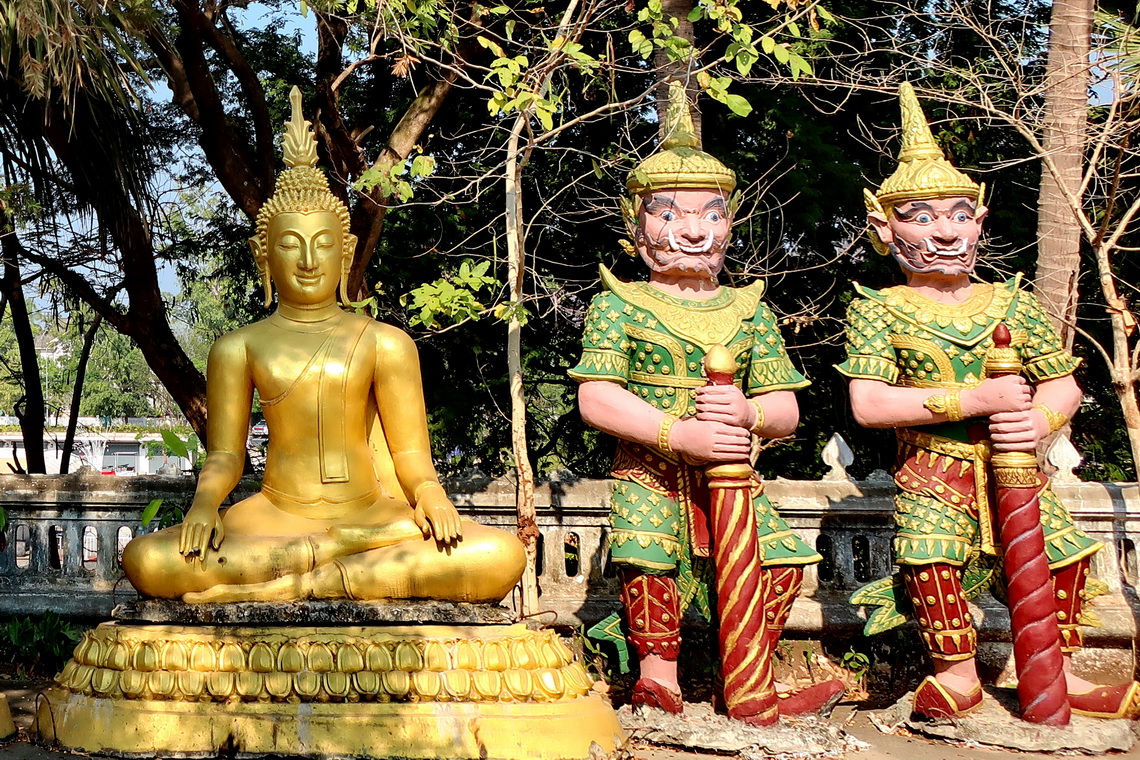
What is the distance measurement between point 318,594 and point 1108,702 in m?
3.60

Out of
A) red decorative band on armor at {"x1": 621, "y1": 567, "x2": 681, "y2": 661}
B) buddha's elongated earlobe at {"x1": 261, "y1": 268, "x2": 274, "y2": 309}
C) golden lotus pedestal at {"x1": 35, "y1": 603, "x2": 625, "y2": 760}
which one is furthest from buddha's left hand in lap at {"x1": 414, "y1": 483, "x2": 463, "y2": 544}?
buddha's elongated earlobe at {"x1": 261, "y1": 268, "x2": 274, "y2": 309}

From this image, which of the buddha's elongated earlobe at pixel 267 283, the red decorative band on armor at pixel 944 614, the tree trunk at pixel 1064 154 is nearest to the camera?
the red decorative band on armor at pixel 944 614

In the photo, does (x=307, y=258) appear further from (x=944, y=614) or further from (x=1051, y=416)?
(x=1051, y=416)

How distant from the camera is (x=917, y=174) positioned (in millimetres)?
5852

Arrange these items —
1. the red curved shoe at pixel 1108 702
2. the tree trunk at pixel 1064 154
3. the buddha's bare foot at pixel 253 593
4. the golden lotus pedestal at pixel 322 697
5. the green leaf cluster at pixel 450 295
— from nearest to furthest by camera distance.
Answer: the golden lotus pedestal at pixel 322 697, the buddha's bare foot at pixel 253 593, the red curved shoe at pixel 1108 702, the green leaf cluster at pixel 450 295, the tree trunk at pixel 1064 154

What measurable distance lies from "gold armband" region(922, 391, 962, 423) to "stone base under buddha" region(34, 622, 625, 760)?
2.06 meters

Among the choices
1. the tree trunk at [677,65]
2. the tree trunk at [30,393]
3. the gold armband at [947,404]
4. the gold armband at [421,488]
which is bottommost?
the gold armband at [421,488]

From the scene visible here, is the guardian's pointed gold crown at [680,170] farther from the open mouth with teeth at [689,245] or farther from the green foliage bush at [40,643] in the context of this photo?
the green foliage bush at [40,643]

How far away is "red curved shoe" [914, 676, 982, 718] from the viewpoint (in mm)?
5531

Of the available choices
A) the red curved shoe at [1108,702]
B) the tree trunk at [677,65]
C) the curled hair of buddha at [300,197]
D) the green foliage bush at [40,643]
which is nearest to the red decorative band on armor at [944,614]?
the red curved shoe at [1108,702]

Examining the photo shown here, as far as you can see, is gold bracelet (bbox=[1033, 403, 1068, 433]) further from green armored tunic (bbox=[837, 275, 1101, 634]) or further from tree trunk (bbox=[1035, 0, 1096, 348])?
tree trunk (bbox=[1035, 0, 1096, 348])

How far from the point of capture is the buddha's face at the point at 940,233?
578 cm

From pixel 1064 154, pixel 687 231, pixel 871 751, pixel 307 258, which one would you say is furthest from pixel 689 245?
pixel 1064 154

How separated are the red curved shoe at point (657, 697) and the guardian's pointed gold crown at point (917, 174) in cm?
258
